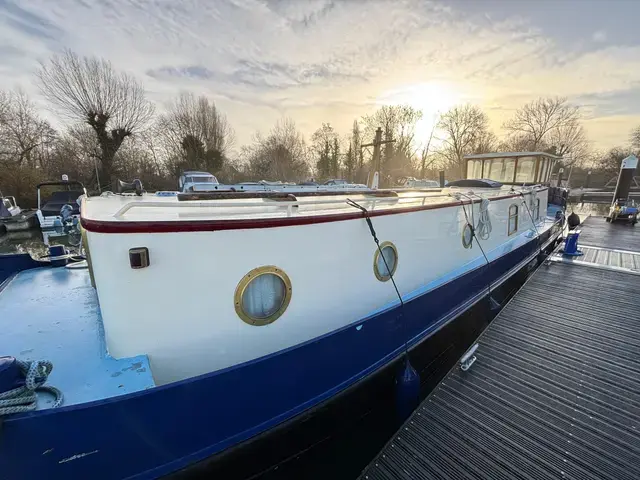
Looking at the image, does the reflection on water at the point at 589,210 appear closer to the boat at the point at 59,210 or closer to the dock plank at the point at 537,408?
the dock plank at the point at 537,408

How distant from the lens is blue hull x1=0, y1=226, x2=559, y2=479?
170 centimetres

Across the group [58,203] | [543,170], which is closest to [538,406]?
[543,170]

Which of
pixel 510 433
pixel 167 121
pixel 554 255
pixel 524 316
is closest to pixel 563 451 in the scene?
pixel 510 433

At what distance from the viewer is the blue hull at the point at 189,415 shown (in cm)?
170

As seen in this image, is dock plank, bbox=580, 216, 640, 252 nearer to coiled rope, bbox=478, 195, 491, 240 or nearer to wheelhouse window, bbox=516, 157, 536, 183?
wheelhouse window, bbox=516, 157, 536, 183

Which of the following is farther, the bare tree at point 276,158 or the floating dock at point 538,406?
the bare tree at point 276,158

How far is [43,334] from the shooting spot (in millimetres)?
2717

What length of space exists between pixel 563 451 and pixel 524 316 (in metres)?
2.80

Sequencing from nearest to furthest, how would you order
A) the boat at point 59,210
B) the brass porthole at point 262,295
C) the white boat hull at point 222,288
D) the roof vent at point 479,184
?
the white boat hull at point 222,288, the brass porthole at point 262,295, the roof vent at point 479,184, the boat at point 59,210

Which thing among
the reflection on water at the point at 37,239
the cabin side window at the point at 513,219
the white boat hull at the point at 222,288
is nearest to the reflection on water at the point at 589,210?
the cabin side window at the point at 513,219

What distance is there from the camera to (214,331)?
2375 mm

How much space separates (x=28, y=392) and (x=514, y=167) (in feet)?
46.5

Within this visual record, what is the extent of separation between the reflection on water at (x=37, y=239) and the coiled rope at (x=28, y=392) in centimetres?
1348

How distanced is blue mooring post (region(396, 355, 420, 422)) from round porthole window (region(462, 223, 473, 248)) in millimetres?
2675
